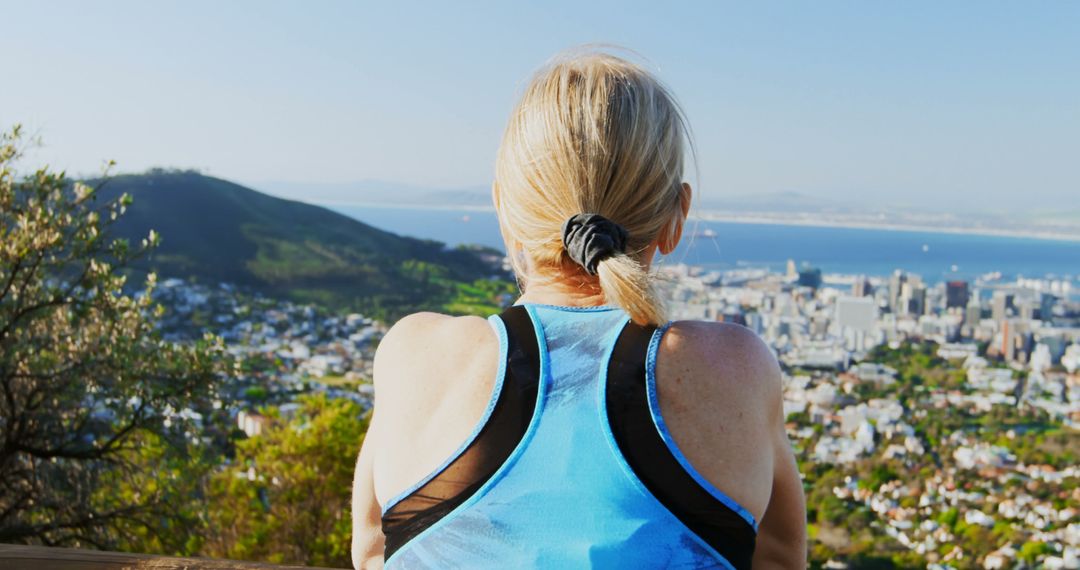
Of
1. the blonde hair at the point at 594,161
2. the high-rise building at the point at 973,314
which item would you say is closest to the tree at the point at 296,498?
the blonde hair at the point at 594,161

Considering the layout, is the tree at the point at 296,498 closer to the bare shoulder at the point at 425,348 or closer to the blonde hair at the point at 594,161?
the bare shoulder at the point at 425,348

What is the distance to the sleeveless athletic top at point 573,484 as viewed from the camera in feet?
3.21

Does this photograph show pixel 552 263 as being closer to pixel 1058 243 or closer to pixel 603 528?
pixel 603 528

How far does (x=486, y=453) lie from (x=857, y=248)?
51857 mm

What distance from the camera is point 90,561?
1.42 meters

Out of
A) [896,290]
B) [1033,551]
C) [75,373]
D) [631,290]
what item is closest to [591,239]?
[631,290]

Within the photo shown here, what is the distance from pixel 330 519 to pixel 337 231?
26339 millimetres

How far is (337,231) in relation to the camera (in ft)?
106

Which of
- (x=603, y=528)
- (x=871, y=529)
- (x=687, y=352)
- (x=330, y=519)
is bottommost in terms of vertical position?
(x=871, y=529)

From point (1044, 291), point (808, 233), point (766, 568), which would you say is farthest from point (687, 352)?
point (808, 233)

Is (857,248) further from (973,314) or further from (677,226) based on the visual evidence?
(677,226)

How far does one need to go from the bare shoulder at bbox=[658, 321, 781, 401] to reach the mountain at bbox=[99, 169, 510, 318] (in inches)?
736

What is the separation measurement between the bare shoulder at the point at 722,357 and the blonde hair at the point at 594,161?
2.0 inches

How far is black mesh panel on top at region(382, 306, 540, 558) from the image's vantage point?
1032 mm
